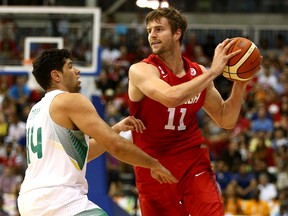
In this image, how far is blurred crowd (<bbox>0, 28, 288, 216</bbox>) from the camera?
15234mm

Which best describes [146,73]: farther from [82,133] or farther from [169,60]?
[82,133]

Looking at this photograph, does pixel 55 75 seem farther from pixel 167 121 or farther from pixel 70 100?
pixel 167 121

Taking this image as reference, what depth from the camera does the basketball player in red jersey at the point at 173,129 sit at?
23.0 feet

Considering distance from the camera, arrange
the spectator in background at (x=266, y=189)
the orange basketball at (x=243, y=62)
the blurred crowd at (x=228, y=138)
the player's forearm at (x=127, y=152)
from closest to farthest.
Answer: the player's forearm at (x=127, y=152)
the orange basketball at (x=243, y=62)
the blurred crowd at (x=228, y=138)
the spectator in background at (x=266, y=189)

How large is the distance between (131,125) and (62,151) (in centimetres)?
130

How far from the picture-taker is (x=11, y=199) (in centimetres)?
1528

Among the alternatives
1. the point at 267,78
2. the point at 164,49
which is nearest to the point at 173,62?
the point at 164,49

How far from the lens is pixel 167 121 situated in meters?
7.06

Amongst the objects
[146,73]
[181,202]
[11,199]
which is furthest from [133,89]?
[11,199]

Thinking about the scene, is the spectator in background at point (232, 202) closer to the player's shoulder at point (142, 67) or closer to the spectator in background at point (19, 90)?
the spectator in background at point (19, 90)

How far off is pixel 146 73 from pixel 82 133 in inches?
43.7

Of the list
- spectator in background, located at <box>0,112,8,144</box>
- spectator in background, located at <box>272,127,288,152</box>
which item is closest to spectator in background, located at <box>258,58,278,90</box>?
spectator in background, located at <box>272,127,288,152</box>

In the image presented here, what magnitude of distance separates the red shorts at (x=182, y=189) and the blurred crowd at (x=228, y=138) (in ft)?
20.7

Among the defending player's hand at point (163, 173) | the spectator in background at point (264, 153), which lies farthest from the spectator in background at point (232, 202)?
the defending player's hand at point (163, 173)
